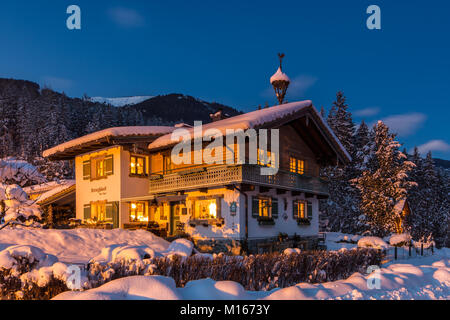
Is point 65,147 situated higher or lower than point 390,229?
higher

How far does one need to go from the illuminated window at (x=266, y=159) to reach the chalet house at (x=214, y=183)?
0.19 ft

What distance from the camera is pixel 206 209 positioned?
22.2m

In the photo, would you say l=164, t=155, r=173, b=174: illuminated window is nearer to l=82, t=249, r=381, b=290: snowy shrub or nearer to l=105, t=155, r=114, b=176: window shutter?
l=105, t=155, r=114, b=176: window shutter

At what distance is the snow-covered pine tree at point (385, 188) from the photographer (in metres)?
37.2

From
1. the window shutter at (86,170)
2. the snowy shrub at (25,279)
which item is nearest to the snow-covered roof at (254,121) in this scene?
the window shutter at (86,170)

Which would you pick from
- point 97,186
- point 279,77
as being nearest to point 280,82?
point 279,77

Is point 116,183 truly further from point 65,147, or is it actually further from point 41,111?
point 41,111

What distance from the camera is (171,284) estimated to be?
733cm

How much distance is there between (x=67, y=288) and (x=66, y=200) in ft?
78.1

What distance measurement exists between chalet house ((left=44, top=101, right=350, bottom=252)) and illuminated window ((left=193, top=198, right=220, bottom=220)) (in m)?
0.06

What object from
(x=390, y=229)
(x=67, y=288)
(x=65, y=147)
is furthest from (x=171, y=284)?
(x=390, y=229)

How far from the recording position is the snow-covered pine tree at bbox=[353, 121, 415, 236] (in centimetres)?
3719

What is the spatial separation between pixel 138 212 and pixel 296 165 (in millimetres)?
10605
